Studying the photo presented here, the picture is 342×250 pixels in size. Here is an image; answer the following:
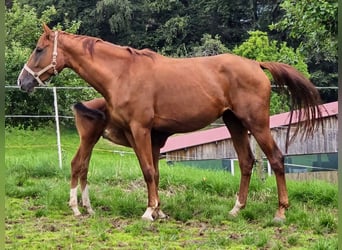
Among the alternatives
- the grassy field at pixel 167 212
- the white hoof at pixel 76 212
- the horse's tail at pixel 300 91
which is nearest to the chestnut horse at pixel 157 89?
the horse's tail at pixel 300 91

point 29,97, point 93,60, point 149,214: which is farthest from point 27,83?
point 29,97

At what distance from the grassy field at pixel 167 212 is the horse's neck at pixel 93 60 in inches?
48.5

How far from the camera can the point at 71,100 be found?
42.4 feet

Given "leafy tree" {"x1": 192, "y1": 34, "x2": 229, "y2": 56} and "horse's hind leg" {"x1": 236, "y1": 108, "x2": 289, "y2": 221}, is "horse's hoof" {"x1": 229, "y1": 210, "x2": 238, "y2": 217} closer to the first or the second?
"horse's hind leg" {"x1": 236, "y1": 108, "x2": 289, "y2": 221}

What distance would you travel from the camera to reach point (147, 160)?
4.80 meters

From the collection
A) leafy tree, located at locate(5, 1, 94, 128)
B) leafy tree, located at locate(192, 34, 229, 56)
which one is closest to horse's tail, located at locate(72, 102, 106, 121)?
leafy tree, located at locate(5, 1, 94, 128)

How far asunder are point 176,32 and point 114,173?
25.8m

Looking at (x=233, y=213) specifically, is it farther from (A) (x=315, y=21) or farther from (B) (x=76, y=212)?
(A) (x=315, y=21)

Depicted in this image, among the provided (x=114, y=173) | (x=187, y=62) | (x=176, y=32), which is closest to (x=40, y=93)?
(x=114, y=173)

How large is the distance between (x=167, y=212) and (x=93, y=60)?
1642mm

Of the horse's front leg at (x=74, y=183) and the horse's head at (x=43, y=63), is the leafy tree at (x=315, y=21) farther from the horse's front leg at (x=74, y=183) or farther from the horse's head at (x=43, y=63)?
the horse's front leg at (x=74, y=183)

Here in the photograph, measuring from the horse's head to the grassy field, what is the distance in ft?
4.11

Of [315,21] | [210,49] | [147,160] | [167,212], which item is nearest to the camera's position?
[147,160]

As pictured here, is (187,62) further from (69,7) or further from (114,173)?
(69,7)
